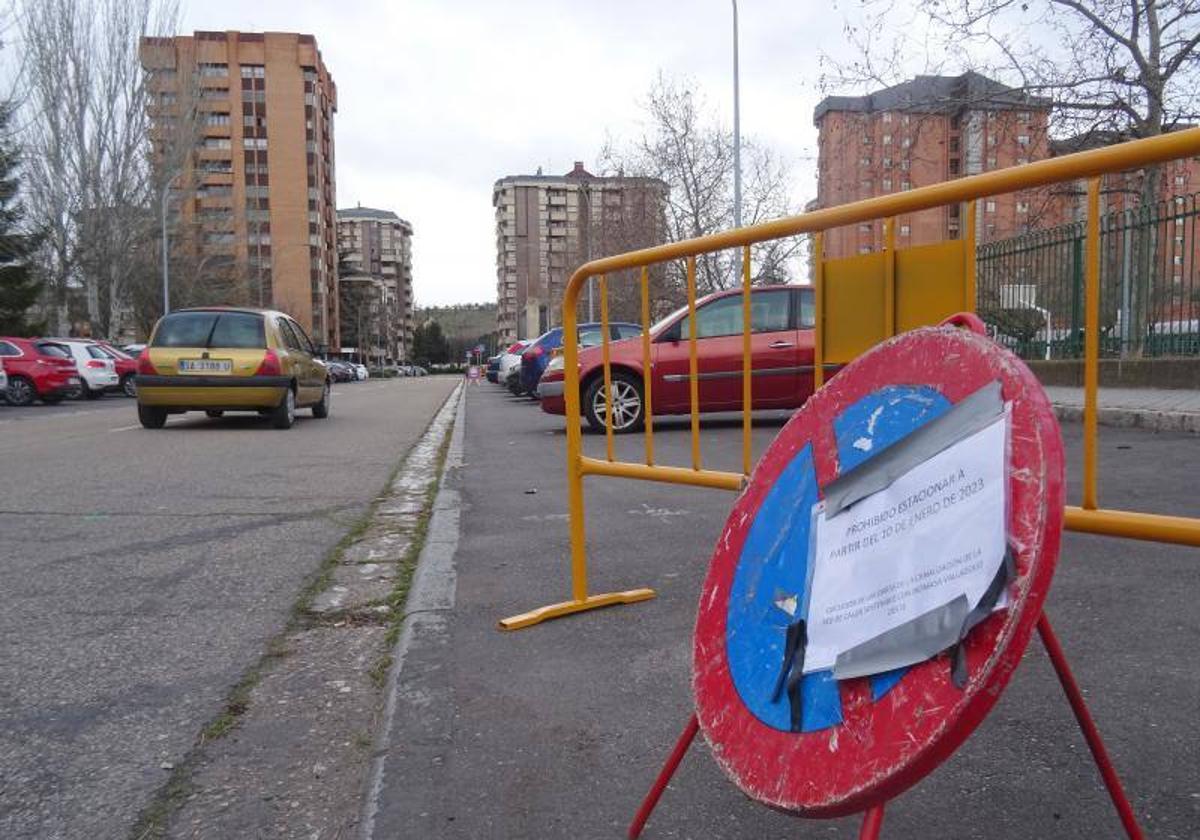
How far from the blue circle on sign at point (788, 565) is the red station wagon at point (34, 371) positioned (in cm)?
2306

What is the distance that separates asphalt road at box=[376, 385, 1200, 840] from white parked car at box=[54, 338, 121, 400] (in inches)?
909

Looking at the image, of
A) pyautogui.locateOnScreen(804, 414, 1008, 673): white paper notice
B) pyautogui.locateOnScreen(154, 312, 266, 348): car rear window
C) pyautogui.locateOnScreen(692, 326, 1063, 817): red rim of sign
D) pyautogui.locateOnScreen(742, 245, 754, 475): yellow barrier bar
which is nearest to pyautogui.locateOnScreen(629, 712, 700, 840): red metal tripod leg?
pyautogui.locateOnScreen(692, 326, 1063, 817): red rim of sign

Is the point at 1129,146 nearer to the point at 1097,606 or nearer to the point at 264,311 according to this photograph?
the point at 1097,606

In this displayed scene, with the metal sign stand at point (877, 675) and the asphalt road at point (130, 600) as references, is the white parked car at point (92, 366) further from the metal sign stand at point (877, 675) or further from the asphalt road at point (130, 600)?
the metal sign stand at point (877, 675)

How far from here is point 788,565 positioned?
1.58 meters

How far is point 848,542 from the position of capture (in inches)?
56.6

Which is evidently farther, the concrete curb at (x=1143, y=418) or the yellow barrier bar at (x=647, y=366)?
the concrete curb at (x=1143, y=418)

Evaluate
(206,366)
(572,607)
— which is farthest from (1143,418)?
(206,366)

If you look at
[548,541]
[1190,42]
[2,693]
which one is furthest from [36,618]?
[1190,42]

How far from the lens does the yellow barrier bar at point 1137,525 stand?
1.66 metres

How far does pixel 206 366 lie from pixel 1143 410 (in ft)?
34.1

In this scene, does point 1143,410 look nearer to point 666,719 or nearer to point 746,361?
point 746,361

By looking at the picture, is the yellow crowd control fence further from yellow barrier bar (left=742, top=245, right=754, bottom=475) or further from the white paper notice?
the white paper notice

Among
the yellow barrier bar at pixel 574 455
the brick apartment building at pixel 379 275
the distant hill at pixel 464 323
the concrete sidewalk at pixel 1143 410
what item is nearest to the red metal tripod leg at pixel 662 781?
the yellow barrier bar at pixel 574 455
